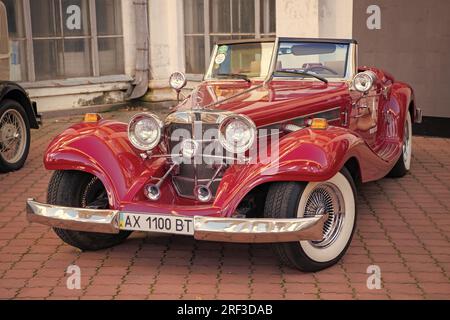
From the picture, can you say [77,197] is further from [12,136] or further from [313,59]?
[12,136]

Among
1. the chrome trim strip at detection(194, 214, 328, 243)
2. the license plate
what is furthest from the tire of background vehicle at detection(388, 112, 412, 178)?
the license plate

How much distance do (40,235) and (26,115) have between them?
2.70m

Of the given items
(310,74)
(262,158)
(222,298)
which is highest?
(310,74)

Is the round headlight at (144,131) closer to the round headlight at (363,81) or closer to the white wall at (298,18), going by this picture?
the round headlight at (363,81)

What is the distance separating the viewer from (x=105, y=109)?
37.5 feet

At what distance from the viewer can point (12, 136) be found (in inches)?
299

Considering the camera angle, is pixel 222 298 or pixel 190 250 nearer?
pixel 222 298

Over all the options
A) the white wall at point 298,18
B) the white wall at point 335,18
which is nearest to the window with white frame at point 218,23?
the white wall at point 298,18

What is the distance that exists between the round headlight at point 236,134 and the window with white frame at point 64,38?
22.5 ft

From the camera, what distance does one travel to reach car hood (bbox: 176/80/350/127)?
4836mm
